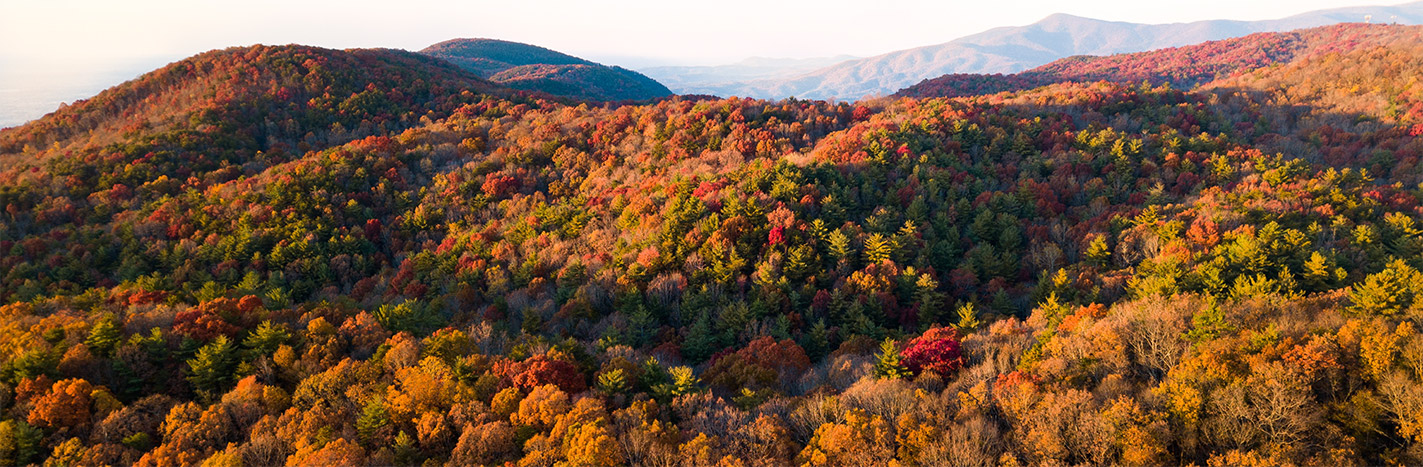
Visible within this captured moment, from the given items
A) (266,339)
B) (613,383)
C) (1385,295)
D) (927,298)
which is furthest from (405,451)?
(1385,295)

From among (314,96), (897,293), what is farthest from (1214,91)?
(314,96)

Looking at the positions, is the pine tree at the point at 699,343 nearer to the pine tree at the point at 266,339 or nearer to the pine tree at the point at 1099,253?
the pine tree at the point at 266,339

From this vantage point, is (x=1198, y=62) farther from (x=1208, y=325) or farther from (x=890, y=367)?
(x=890, y=367)

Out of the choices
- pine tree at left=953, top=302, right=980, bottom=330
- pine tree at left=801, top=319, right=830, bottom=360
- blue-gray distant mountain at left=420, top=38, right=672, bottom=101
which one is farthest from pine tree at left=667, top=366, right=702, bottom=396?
blue-gray distant mountain at left=420, top=38, right=672, bottom=101

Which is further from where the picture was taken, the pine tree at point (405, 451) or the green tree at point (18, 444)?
the pine tree at point (405, 451)

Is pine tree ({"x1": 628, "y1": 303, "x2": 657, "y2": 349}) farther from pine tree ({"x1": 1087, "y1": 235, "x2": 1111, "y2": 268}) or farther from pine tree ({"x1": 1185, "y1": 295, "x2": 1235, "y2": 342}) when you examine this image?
pine tree ({"x1": 1087, "y1": 235, "x2": 1111, "y2": 268})

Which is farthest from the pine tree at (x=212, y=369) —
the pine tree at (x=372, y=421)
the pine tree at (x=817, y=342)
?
the pine tree at (x=817, y=342)

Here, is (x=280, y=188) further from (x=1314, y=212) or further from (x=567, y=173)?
(x=1314, y=212)
